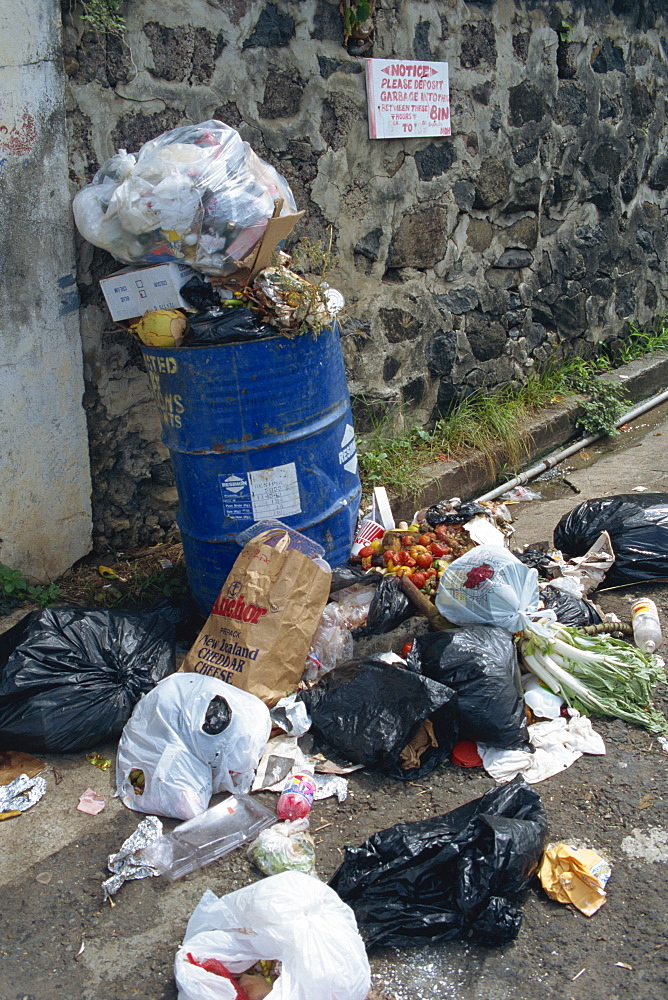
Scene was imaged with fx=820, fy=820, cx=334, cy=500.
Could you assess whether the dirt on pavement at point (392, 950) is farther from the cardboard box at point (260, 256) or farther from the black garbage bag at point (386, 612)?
the cardboard box at point (260, 256)

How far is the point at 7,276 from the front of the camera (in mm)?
3070

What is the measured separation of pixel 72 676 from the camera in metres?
2.74

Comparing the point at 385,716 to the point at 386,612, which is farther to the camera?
the point at 386,612

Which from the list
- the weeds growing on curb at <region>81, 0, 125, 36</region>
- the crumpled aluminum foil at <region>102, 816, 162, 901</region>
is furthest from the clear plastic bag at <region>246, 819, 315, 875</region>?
the weeds growing on curb at <region>81, 0, 125, 36</region>

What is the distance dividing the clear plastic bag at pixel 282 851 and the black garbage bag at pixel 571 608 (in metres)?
1.33

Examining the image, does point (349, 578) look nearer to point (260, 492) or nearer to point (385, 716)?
point (260, 492)

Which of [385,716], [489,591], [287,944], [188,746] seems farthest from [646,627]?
[287,944]

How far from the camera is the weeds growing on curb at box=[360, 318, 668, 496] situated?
4273 mm

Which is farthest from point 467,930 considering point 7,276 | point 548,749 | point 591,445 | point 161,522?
point 591,445

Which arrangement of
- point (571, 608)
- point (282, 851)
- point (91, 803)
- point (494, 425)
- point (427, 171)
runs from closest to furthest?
point (282, 851)
point (91, 803)
point (571, 608)
point (427, 171)
point (494, 425)

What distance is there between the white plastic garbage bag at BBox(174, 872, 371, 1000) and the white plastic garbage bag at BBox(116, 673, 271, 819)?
58cm

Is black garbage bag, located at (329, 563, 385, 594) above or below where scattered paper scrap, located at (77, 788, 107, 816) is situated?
above

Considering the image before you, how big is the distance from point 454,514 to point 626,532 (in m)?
0.74

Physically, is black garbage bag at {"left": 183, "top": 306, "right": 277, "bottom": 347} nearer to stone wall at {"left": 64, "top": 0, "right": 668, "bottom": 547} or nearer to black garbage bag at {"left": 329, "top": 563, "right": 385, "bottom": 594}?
stone wall at {"left": 64, "top": 0, "right": 668, "bottom": 547}
